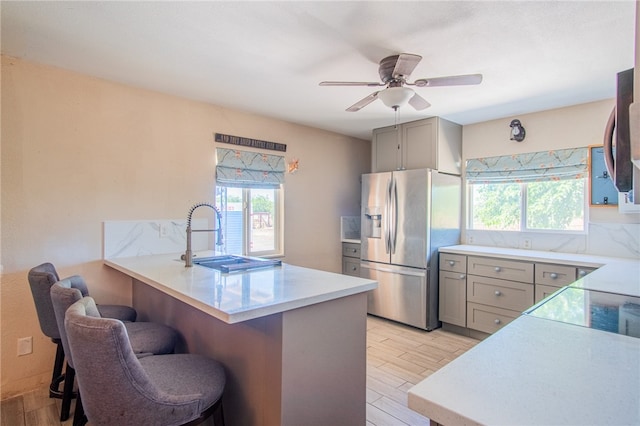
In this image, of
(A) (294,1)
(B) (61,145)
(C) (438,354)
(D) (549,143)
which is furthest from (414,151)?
(B) (61,145)

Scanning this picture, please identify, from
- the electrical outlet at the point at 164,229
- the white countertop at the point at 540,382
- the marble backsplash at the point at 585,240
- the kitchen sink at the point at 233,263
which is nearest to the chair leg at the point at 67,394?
the kitchen sink at the point at 233,263

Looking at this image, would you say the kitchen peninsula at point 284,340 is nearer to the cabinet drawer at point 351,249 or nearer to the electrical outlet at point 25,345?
the electrical outlet at point 25,345

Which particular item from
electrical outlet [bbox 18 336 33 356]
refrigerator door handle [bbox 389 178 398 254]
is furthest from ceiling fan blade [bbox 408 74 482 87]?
electrical outlet [bbox 18 336 33 356]

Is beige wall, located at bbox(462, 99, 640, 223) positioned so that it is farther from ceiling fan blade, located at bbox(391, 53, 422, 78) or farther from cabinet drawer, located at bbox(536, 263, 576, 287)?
ceiling fan blade, located at bbox(391, 53, 422, 78)

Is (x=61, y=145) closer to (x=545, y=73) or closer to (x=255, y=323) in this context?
(x=255, y=323)

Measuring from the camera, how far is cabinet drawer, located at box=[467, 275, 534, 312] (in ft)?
10.1

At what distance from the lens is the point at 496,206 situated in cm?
386

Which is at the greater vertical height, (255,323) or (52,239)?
(52,239)

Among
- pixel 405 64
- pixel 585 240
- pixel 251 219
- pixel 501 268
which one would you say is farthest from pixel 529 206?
pixel 251 219

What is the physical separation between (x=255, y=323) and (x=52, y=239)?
1.94 metres

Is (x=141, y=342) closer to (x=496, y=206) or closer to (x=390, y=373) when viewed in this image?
(x=390, y=373)

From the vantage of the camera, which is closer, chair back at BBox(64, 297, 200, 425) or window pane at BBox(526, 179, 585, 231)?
chair back at BBox(64, 297, 200, 425)

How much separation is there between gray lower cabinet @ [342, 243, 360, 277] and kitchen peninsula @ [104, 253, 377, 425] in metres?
2.56

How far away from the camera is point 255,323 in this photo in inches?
62.3
